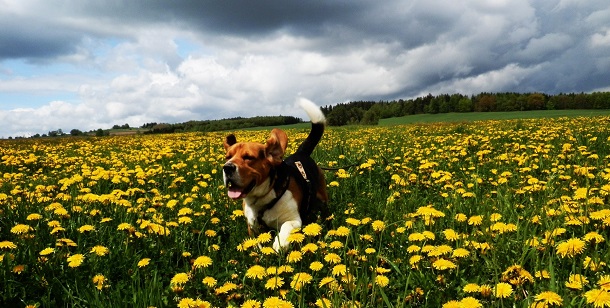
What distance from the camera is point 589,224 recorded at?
2826 mm

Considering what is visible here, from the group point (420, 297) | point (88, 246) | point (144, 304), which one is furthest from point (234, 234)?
point (420, 297)

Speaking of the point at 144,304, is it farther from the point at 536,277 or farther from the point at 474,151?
the point at 474,151

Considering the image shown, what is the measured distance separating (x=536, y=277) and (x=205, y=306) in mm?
1793

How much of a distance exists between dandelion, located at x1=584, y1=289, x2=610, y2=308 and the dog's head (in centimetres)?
252

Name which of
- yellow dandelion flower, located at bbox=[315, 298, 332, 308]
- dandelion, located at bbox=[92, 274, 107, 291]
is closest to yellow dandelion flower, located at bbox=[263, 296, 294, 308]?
yellow dandelion flower, located at bbox=[315, 298, 332, 308]

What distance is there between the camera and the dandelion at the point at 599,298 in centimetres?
160

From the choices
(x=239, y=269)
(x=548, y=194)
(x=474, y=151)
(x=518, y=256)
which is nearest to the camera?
(x=518, y=256)

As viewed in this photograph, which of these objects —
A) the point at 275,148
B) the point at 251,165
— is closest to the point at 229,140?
the point at 275,148

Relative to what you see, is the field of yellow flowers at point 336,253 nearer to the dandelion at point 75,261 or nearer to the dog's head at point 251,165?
the dandelion at point 75,261

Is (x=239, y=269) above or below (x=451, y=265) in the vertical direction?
below

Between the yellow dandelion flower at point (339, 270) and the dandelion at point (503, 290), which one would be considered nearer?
the dandelion at point (503, 290)

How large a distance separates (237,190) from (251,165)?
261mm

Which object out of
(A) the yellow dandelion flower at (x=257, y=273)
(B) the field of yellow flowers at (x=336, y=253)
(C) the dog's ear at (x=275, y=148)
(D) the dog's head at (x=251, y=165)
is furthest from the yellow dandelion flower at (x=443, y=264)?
(C) the dog's ear at (x=275, y=148)

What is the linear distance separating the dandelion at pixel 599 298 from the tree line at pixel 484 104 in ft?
207
